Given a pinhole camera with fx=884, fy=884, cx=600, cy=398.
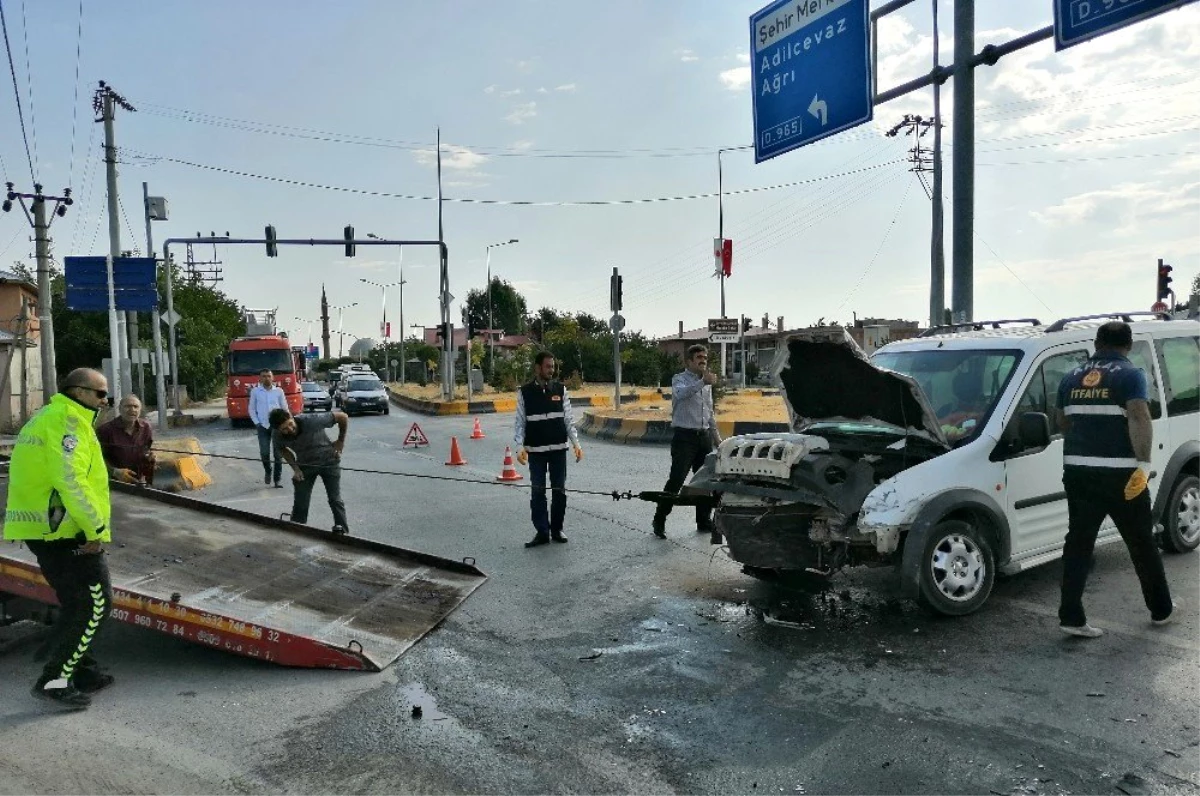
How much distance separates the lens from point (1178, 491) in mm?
6531

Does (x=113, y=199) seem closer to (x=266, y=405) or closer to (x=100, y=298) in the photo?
(x=100, y=298)

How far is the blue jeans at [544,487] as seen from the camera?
26.4ft

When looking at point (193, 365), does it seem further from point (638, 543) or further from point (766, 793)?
point (766, 793)

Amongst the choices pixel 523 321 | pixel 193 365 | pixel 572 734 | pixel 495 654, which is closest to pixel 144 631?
pixel 495 654

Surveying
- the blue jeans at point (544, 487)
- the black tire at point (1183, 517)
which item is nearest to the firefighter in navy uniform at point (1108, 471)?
the black tire at point (1183, 517)

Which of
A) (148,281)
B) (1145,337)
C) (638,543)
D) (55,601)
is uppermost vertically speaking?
(148,281)

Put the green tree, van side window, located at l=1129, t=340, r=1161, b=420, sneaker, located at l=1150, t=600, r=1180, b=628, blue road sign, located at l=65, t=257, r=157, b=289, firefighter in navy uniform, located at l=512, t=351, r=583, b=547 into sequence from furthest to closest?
1. the green tree
2. blue road sign, located at l=65, t=257, r=157, b=289
3. firefighter in navy uniform, located at l=512, t=351, r=583, b=547
4. van side window, located at l=1129, t=340, r=1161, b=420
5. sneaker, located at l=1150, t=600, r=1180, b=628

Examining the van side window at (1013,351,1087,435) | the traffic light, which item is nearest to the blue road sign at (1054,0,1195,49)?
the van side window at (1013,351,1087,435)

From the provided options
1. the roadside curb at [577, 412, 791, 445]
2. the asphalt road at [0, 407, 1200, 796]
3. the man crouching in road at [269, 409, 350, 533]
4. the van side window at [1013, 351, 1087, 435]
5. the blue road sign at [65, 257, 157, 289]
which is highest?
the blue road sign at [65, 257, 157, 289]

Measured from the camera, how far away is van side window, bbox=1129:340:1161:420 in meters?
6.41

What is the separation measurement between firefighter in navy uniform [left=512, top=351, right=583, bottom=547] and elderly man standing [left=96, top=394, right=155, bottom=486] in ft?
11.8

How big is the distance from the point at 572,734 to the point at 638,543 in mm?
4176

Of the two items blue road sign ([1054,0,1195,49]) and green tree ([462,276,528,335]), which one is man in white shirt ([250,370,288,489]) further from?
green tree ([462,276,528,335])

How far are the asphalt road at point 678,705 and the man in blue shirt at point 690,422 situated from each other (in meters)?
1.82
